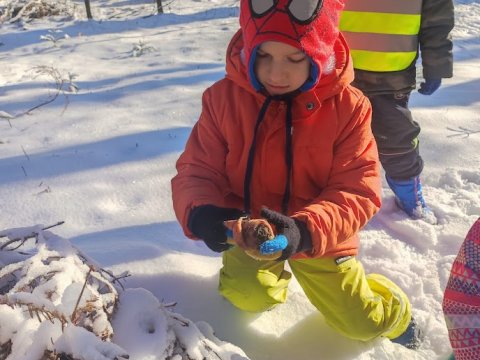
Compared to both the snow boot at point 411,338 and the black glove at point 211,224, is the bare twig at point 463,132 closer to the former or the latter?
the snow boot at point 411,338

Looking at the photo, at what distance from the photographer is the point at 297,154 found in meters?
1.74

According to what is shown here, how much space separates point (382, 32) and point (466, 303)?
1.57 metres

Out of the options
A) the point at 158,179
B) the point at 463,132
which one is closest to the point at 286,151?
the point at 158,179

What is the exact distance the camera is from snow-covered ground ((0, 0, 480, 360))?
197cm

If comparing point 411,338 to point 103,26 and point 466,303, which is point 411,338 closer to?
point 466,303

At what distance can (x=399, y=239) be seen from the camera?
252 centimetres

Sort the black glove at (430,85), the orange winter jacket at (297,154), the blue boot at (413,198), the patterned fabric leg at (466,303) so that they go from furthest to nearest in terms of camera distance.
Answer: the blue boot at (413,198), the black glove at (430,85), the orange winter jacket at (297,154), the patterned fabric leg at (466,303)

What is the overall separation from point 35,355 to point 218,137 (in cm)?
108

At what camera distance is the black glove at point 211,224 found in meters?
1.54

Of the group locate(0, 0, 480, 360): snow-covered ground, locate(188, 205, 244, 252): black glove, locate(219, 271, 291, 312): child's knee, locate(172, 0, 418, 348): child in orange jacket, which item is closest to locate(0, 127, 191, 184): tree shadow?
locate(0, 0, 480, 360): snow-covered ground

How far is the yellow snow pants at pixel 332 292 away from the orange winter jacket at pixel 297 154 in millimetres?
112

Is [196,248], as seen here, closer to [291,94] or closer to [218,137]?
[218,137]

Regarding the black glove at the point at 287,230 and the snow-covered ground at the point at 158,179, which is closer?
the black glove at the point at 287,230

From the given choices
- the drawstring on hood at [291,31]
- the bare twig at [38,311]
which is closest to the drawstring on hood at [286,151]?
the drawstring on hood at [291,31]
